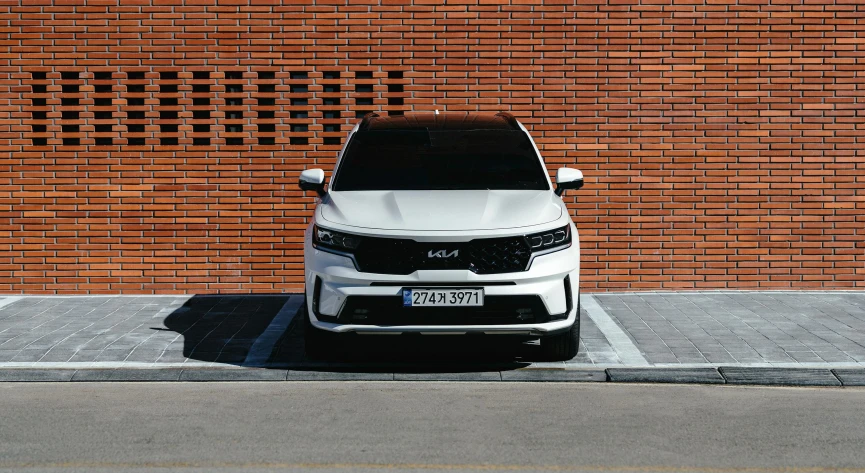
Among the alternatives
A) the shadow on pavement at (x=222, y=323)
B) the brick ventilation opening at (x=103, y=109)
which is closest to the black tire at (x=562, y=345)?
the shadow on pavement at (x=222, y=323)

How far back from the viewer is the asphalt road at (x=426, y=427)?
5.26 metres

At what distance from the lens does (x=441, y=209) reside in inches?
298

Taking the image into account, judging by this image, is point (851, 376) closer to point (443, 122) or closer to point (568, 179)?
point (568, 179)

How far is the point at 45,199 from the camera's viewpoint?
11562 mm

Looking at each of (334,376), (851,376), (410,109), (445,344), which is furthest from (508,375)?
(410,109)

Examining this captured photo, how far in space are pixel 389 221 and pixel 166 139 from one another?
4990 mm

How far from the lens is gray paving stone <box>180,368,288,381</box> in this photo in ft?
24.4

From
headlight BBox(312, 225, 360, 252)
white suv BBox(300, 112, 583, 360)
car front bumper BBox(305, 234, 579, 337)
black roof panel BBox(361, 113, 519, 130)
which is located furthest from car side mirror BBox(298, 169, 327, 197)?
car front bumper BBox(305, 234, 579, 337)

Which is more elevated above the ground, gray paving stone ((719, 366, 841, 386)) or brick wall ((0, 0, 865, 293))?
brick wall ((0, 0, 865, 293))

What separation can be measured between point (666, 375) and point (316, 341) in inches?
97.8

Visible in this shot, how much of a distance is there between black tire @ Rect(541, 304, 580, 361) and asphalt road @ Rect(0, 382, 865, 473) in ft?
1.99

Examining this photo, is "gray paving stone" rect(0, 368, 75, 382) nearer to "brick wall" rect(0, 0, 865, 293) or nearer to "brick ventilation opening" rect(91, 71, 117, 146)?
"brick wall" rect(0, 0, 865, 293)

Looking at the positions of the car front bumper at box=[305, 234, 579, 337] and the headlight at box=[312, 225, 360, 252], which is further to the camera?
the headlight at box=[312, 225, 360, 252]

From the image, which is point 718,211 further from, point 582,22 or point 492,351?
point 492,351
